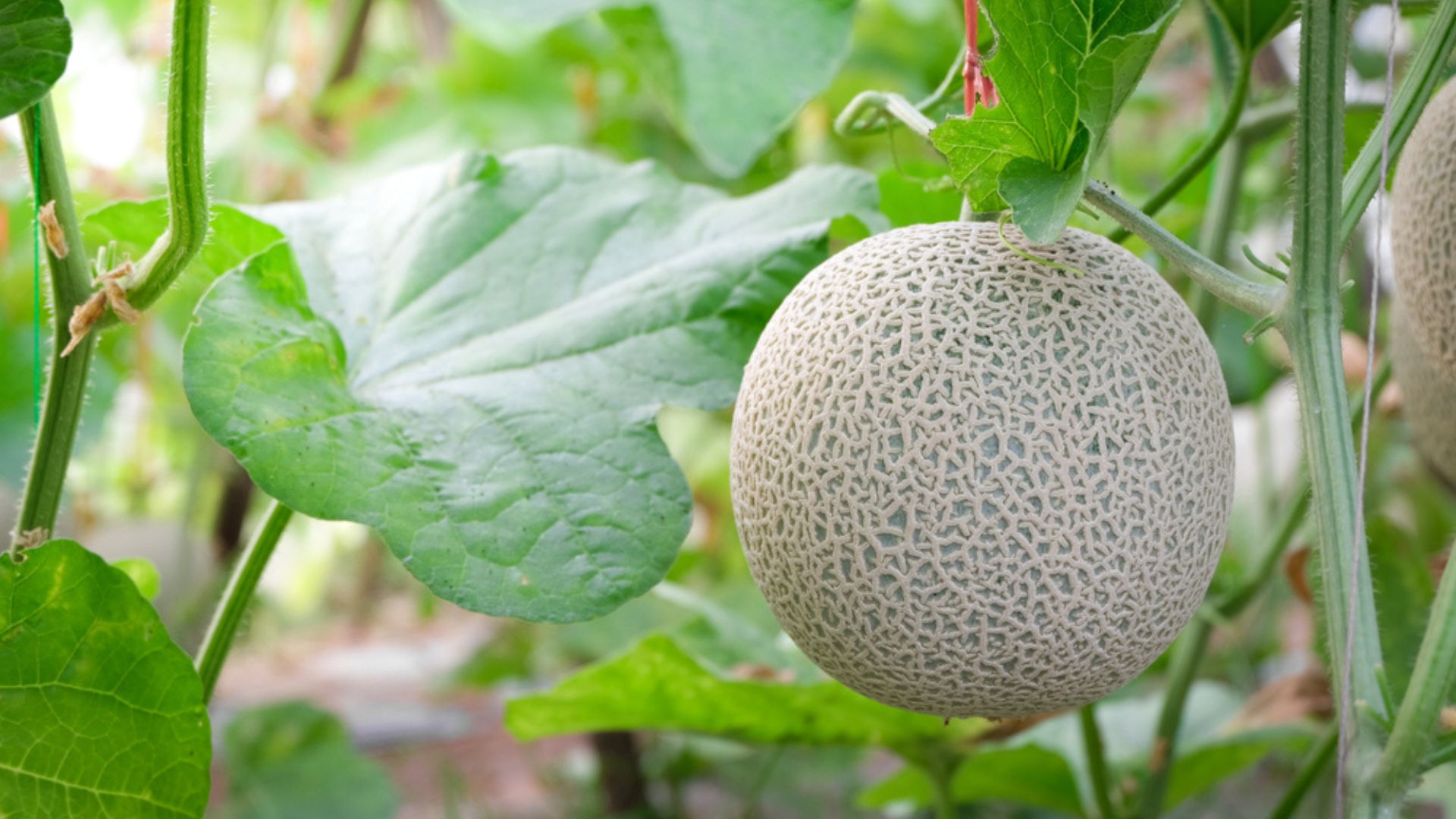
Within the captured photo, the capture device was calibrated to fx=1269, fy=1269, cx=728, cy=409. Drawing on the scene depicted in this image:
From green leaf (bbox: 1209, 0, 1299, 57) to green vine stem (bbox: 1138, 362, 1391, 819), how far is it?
0.38m

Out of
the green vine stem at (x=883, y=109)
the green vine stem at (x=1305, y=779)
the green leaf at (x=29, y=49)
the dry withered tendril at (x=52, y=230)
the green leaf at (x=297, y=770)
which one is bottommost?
the green leaf at (x=297, y=770)

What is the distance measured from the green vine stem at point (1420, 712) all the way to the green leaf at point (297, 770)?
66.2 inches

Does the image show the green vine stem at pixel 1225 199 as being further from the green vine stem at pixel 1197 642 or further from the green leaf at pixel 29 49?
the green leaf at pixel 29 49

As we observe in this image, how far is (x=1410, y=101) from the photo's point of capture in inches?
23.6

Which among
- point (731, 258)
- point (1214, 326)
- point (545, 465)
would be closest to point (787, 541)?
point (545, 465)

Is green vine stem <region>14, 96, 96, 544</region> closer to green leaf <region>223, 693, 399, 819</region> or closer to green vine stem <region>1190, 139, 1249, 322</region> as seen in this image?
green vine stem <region>1190, 139, 1249, 322</region>

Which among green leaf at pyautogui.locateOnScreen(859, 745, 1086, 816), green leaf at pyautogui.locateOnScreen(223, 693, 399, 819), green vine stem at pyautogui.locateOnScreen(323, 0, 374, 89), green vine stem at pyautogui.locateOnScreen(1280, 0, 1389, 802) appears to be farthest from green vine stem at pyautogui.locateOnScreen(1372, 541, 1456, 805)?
green vine stem at pyautogui.locateOnScreen(323, 0, 374, 89)

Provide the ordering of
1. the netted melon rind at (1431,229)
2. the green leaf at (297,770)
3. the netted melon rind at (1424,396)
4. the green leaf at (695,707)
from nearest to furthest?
1. the netted melon rind at (1431,229)
2. the netted melon rind at (1424,396)
3. the green leaf at (695,707)
4. the green leaf at (297,770)

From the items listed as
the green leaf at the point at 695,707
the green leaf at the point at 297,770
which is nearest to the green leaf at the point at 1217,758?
the green leaf at the point at 695,707

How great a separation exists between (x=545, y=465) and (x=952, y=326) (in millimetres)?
296

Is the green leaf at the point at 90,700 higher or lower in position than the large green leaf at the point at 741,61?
→ lower

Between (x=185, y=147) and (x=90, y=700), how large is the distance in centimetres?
29

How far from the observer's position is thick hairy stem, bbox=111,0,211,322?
24.0 inches

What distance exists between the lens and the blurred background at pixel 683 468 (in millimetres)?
1138
